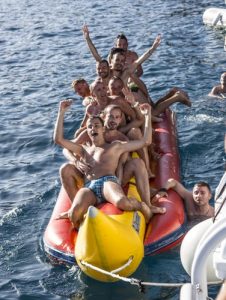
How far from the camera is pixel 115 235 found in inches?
244

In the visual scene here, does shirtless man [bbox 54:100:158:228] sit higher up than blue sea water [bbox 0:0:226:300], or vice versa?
shirtless man [bbox 54:100:158:228]

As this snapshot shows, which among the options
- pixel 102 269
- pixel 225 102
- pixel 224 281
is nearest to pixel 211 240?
pixel 224 281

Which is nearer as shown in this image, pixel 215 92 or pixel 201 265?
pixel 201 265

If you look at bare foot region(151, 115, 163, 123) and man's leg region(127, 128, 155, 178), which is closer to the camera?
man's leg region(127, 128, 155, 178)

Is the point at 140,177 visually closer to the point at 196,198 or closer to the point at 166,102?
the point at 196,198

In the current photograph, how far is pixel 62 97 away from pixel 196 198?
20.4 feet

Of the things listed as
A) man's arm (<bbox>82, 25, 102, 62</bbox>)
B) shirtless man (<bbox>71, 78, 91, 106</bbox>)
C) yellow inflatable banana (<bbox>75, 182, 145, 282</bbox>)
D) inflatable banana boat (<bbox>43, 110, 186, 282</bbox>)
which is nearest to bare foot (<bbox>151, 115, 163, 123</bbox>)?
shirtless man (<bbox>71, 78, 91, 106</bbox>)

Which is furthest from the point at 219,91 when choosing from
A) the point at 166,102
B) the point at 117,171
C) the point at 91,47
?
the point at 117,171

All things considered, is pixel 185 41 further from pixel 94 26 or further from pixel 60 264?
pixel 60 264

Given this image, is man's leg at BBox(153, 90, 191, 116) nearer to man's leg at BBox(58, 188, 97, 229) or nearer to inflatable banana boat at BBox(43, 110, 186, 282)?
inflatable banana boat at BBox(43, 110, 186, 282)

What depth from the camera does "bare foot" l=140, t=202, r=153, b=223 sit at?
22.9 ft

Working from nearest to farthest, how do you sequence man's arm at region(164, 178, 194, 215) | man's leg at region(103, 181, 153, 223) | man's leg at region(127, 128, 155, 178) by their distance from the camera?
man's leg at region(103, 181, 153, 223) < man's arm at region(164, 178, 194, 215) < man's leg at region(127, 128, 155, 178)

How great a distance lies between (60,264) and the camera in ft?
23.1

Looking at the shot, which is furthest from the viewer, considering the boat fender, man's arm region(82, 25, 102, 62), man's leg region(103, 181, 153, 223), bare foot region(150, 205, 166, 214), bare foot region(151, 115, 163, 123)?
man's arm region(82, 25, 102, 62)
